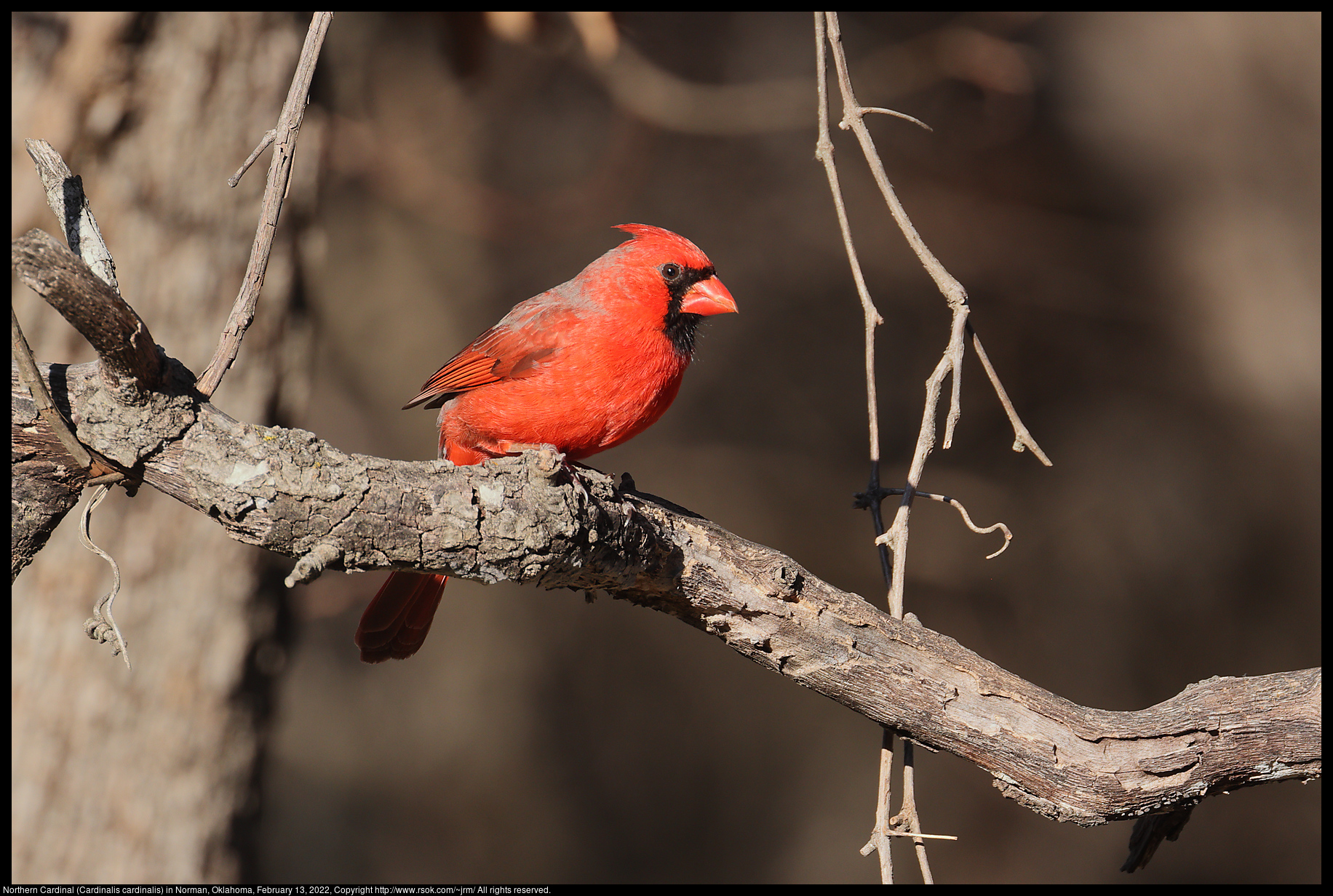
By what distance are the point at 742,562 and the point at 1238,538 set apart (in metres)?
5.42

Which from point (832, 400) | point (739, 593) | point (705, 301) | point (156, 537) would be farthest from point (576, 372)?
point (832, 400)

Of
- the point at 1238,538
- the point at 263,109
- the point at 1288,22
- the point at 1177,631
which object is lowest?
the point at 1177,631

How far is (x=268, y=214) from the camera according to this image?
188 centimetres

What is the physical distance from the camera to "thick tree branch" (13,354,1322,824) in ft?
6.54

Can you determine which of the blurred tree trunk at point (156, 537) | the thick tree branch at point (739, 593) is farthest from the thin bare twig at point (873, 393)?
the blurred tree trunk at point (156, 537)

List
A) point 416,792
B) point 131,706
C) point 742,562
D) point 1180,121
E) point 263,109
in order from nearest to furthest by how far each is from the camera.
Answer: point 742,562
point 131,706
point 263,109
point 1180,121
point 416,792

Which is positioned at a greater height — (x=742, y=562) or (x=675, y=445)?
(x=675, y=445)

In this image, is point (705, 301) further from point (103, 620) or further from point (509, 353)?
point (103, 620)

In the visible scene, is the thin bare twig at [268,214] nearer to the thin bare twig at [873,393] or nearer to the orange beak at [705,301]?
the thin bare twig at [873,393]

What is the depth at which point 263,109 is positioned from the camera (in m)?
4.34

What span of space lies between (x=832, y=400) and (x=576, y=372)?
4.52 meters

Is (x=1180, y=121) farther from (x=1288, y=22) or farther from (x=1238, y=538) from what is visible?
(x=1238, y=538)

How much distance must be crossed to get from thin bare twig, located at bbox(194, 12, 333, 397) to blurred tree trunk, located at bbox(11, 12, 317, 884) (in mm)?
2279

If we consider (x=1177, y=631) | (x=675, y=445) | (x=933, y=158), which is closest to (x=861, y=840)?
(x=1177, y=631)
